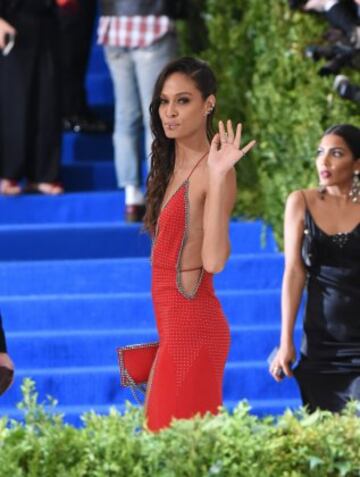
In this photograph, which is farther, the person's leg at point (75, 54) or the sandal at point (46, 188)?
the person's leg at point (75, 54)

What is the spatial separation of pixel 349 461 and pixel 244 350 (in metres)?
4.35

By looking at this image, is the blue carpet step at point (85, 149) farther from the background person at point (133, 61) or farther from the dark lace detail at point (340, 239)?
the dark lace detail at point (340, 239)

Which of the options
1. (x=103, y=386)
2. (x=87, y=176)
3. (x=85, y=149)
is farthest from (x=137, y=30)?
(x=103, y=386)

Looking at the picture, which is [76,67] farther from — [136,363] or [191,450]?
[191,450]

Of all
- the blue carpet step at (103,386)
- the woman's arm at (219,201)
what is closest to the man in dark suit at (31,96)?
the blue carpet step at (103,386)

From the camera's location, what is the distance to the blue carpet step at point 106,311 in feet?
29.7

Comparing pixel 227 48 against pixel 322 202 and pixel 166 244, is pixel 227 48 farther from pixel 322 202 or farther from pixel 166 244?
pixel 166 244

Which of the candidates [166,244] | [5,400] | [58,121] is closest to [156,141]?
[166,244]

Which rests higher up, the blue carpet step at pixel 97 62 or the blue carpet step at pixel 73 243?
the blue carpet step at pixel 97 62

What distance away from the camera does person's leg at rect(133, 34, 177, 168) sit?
10.0m

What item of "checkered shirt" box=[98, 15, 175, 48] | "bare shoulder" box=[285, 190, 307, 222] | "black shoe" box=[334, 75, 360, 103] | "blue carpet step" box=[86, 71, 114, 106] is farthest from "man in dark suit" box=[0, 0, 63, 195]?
"bare shoulder" box=[285, 190, 307, 222]

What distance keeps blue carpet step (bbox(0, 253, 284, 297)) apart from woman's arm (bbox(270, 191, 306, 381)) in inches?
89.7

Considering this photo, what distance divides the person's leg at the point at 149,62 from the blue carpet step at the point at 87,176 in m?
0.92

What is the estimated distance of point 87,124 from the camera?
37.8ft
